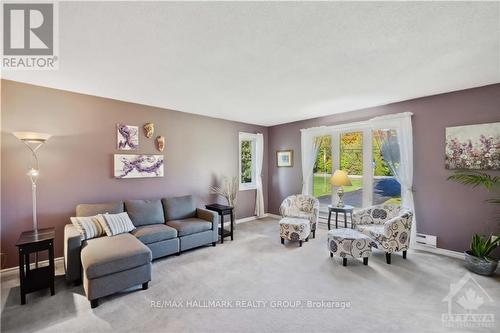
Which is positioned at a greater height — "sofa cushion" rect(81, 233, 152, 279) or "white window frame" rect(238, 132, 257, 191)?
"white window frame" rect(238, 132, 257, 191)

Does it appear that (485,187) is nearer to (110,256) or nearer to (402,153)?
(402,153)

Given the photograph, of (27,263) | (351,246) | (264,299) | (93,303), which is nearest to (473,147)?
(351,246)

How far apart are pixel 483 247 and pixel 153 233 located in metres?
4.46

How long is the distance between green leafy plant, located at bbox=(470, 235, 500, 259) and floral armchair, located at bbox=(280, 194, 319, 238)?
219 cm

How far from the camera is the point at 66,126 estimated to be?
10.6ft

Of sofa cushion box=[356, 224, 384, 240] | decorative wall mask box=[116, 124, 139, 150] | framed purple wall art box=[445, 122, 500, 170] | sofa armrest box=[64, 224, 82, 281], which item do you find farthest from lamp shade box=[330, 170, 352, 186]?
sofa armrest box=[64, 224, 82, 281]

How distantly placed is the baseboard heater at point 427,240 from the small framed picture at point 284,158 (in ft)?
9.78

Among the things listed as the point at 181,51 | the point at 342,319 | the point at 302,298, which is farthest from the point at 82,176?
the point at 342,319

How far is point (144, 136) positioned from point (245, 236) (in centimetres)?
273

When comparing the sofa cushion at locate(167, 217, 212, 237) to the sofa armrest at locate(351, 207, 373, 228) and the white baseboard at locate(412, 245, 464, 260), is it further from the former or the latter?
the white baseboard at locate(412, 245, 464, 260)

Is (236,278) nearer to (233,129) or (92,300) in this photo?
(92,300)

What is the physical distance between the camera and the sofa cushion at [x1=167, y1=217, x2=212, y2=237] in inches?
138

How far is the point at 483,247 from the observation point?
9.32 feet

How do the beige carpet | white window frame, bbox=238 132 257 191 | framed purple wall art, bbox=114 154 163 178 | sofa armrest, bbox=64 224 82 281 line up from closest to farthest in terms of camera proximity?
the beige carpet
sofa armrest, bbox=64 224 82 281
framed purple wall art, bbox=114 154 163 178
white window frame, bbox=238 132 257 191
